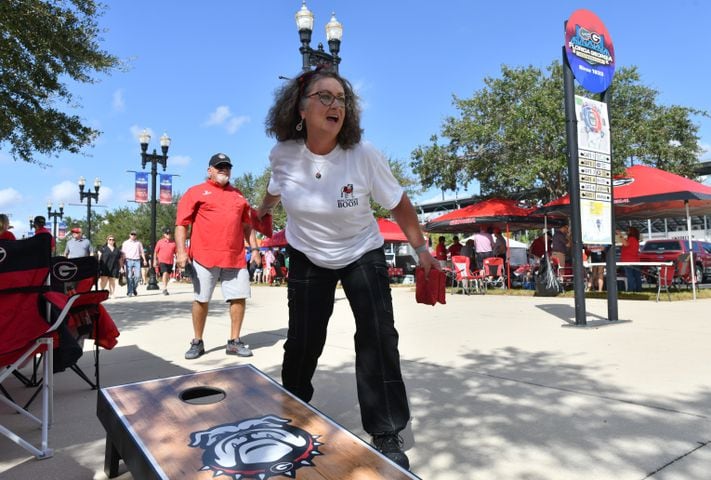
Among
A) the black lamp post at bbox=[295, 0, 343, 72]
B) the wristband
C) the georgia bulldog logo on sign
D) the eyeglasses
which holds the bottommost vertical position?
the georgia bulldog logo on sign

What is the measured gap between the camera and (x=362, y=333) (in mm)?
2568

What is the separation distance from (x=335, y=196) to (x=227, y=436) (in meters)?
1.18

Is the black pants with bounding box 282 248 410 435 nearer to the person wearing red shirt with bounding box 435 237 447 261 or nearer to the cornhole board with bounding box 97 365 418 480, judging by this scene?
the cornhole board with bounding box 97 365 418 480

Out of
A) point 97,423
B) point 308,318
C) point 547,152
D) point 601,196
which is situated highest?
point 547,152

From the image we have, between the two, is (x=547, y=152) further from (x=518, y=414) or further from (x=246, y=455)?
(x=246, y=455)

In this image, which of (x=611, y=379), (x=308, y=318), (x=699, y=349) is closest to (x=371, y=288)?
(x=308, y=318)

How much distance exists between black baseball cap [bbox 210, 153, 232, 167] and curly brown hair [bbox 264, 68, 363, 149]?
2.33 meters

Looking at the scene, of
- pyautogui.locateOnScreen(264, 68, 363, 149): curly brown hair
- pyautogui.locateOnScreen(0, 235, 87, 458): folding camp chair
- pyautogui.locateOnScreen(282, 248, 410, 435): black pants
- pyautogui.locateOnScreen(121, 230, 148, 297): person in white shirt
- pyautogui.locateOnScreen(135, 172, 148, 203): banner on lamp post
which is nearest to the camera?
pyautogui.locateOnScreen(282, 248, 410, 435): black pants

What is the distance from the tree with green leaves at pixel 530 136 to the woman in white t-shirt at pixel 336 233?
16.2m

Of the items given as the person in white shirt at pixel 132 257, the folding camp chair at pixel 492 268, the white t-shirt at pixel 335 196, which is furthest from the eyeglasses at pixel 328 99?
the person in white shirt at pixel 132 257

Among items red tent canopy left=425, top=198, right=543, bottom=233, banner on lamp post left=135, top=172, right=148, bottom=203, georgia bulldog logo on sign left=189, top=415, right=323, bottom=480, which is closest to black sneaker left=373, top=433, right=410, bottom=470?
georgia bulldog logo on sign left=189, top=415, right=323, bottom=480

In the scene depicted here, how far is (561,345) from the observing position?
5.28 metres

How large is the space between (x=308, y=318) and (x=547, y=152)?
722 inches

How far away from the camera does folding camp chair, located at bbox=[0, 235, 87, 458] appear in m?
2.75
